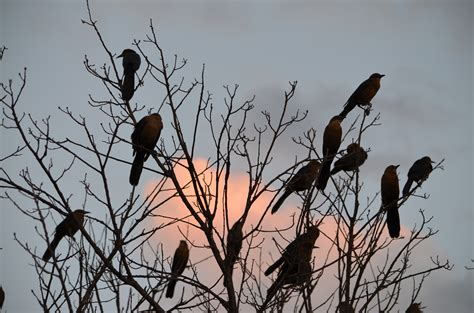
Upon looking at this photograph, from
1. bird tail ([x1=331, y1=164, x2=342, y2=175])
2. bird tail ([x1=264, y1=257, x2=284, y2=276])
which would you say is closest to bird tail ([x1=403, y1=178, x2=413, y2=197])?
bird tail ([x1=331, y1=164, x2=342, y2=175])

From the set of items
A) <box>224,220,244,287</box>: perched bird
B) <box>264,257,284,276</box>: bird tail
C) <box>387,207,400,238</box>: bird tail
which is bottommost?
<box>224,220,244,287</box>: perched bird

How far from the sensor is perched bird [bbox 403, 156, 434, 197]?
7.40 meters

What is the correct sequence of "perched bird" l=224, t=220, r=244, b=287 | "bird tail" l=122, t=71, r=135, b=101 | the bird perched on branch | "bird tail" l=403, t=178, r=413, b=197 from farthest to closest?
A: "bird tail" l=403, t=178, r=413, b=197
"bird tail" l=122, t=71, r=135, b=101
the bird perched on branch
"perched bird" l=224, t=220, r=244, b=287

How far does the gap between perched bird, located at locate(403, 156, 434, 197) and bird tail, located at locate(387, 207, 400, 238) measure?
53.0 inches

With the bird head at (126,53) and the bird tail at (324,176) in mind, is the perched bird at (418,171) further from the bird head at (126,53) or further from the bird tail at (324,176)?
the bird head at (126,53)

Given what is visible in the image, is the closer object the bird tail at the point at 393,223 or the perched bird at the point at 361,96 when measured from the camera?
the bird tail at the point at 393,223

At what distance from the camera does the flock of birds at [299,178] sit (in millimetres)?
3891

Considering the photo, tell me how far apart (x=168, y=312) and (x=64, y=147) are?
1120 mm

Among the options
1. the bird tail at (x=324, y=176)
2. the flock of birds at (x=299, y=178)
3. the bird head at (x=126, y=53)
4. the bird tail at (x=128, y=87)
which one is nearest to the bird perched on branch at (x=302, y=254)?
the flock of birds at (x=299, y=178)

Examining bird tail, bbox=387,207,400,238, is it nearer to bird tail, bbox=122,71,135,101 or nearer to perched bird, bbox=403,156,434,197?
perched bird, bbox=403,156,434,197

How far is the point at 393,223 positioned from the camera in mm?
5965

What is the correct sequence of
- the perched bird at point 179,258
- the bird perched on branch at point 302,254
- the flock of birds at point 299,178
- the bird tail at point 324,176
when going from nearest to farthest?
the flock of birds at point 299,178
the bird perched on branch at point 302,254
the bird tail at point 324,176
the perched bird at point 179,258

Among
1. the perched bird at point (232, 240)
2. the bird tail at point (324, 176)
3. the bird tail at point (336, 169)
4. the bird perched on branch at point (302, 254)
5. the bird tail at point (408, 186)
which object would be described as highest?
the bird tail at point (408, 186)

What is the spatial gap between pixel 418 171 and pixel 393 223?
5.72ft
